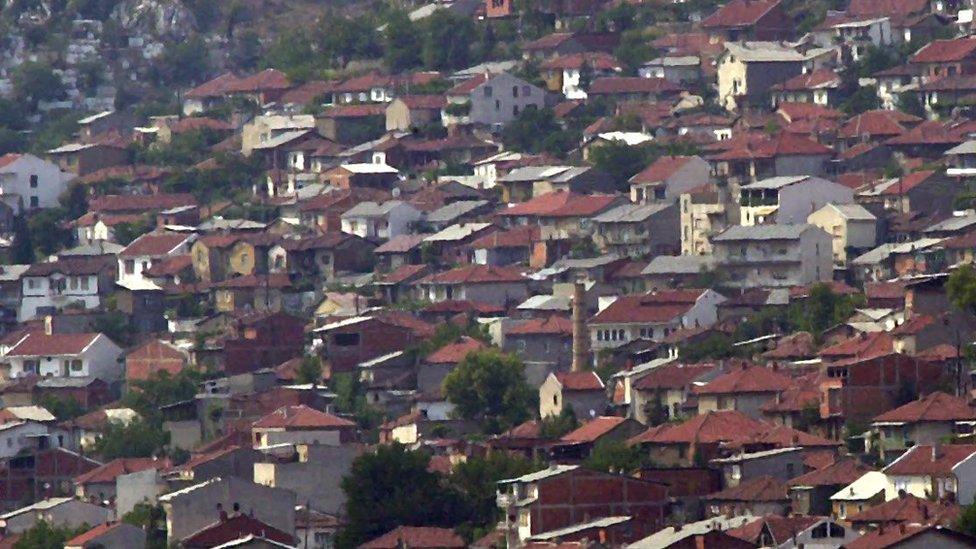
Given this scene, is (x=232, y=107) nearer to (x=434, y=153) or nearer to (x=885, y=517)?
(x=434, y=153)

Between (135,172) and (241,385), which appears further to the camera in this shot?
(135,172)

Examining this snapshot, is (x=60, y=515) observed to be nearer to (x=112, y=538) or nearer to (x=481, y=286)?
(x=112, y=538)

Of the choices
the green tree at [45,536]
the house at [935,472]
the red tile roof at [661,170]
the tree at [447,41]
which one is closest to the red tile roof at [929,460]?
the house at [935,472]

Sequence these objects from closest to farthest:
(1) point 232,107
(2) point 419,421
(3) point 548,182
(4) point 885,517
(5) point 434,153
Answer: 1. (4) point 885,517
2. (2) point 419,421
3. (3) point 548,182
4. (5) point 434,153
5. (1) point 232,107

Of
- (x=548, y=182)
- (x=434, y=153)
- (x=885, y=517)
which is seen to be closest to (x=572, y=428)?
(x=885, y=517)

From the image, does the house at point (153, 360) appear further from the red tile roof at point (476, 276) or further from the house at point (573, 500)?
the house at point (573, 500)

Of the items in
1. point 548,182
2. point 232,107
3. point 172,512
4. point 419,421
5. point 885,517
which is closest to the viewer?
point 885,517
